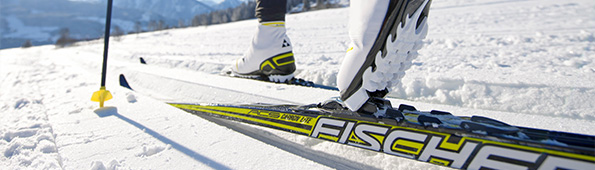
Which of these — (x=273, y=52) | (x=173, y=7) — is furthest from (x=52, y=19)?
(x=273, y=52)

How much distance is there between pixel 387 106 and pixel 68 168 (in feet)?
3.70

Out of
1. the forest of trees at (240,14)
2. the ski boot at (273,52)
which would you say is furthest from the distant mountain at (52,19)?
the ski boot at (273,52)

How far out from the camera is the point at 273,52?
2342 mm

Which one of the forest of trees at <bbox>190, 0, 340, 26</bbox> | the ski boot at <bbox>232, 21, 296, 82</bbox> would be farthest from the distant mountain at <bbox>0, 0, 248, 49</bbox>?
the ski boot at <bbox>232, 21, 296, 82</bbox>

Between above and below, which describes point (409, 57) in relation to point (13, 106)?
above

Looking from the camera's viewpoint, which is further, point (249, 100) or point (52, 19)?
point (52, 19)

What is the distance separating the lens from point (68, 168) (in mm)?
920

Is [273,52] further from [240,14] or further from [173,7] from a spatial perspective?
[173,7]

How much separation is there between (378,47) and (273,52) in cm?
148

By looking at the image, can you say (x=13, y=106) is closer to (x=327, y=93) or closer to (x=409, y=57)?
(x=327, y=93)

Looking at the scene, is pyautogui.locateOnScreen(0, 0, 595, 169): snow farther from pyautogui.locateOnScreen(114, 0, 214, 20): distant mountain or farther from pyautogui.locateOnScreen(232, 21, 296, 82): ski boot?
pyautogui.locateOnScreen(114, 0, 214, 20): distant mountain

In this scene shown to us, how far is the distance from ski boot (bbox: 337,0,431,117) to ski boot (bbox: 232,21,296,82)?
1287 millimetres

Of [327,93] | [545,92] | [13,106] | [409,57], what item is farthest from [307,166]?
[13,106]

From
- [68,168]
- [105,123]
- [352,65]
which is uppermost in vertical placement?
[352,65]
